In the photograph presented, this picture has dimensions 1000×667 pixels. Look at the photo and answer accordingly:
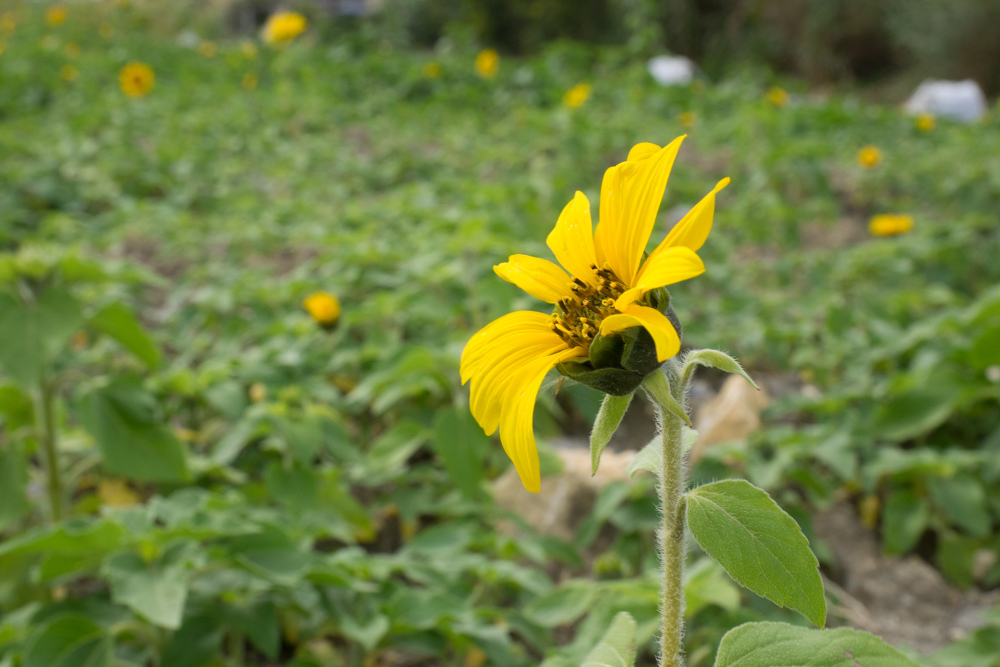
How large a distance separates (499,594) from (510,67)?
8000mm

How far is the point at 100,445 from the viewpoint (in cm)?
204

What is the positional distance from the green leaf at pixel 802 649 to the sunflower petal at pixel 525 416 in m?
0.30

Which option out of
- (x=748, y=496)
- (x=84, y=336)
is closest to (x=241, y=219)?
(x=84, y=336)

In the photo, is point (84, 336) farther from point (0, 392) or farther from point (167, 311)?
point (0, 392)

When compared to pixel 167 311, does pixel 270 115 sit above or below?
above

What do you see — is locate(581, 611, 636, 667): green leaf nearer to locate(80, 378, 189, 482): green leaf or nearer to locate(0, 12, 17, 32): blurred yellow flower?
locate(80, 378, 189, 482): green leaf

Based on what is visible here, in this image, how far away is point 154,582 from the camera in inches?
61.5

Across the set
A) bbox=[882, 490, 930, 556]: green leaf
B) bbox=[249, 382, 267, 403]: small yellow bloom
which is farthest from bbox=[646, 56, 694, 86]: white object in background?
bbox=[882, 490, 930, 556]: green leaf

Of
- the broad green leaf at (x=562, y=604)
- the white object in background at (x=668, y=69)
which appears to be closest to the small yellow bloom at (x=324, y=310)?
the broad green leaf at (x=562, y=604)

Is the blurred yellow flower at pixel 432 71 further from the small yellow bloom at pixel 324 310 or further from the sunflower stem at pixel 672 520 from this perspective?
the sunflower stem at pixel 672 520

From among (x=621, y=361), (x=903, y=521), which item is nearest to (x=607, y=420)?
(x=621, y=361)

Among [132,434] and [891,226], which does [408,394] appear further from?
[891,226]

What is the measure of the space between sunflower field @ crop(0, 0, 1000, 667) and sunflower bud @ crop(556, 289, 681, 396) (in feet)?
0.17

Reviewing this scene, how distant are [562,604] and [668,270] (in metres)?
1.18
